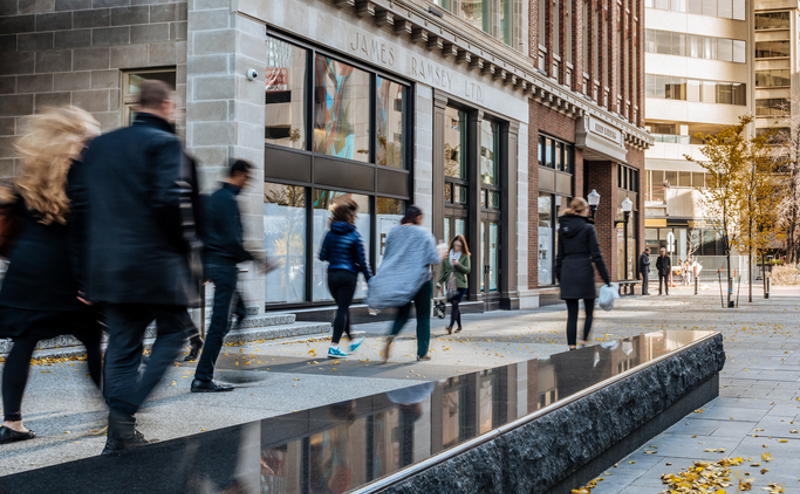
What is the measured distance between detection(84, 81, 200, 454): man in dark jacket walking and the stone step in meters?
4.06

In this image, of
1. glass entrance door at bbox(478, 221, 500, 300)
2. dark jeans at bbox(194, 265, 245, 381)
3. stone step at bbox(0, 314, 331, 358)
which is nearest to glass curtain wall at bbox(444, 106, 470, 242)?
glass entrance door at bbox(478, 221, 500, 300)

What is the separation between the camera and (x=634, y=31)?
35.7 meters

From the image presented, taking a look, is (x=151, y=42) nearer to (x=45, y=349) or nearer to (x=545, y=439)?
(x=45, y=349)

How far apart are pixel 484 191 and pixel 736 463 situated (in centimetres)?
1691

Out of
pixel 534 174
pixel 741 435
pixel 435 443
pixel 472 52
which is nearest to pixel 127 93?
pixel 472 52

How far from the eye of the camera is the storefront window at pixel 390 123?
17.4 m

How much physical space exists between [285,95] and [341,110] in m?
1.85

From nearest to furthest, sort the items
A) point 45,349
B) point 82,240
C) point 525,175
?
point 82,240
point 45,349
point 525,175

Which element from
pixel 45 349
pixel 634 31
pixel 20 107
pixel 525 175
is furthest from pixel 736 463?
pixel 634 31

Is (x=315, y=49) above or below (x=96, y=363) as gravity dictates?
above

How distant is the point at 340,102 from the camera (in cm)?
1602

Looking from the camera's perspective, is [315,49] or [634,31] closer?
[315,49]

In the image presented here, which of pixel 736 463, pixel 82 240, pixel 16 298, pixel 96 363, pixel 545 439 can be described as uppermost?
pixel 82 240

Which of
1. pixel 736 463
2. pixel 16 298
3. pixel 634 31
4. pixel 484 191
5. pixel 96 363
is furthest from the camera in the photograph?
pixel 634 31
